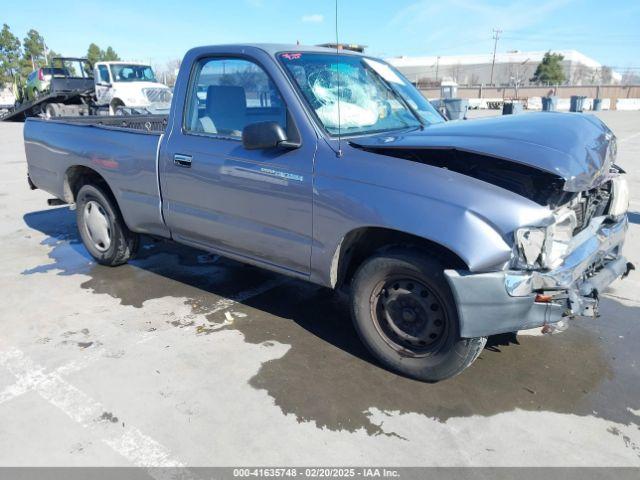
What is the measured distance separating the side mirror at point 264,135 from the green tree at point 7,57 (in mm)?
66616

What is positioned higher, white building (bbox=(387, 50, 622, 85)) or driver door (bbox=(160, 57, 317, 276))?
white building (bbox=(387, 50, 622, 85))

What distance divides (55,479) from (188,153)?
2.35 metres

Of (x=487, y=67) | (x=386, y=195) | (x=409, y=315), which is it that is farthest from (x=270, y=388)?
(x=487, y=67)

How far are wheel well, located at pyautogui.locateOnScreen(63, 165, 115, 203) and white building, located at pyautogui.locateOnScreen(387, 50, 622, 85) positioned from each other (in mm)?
96695

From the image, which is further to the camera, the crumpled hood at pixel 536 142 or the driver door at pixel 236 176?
the driver door at pixel 236 176

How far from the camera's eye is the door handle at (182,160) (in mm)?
3828

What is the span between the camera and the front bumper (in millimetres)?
2654

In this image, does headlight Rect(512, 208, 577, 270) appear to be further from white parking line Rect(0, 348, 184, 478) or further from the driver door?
white parking line Rect(0, 348, 184, 478)

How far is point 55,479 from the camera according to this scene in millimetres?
2346

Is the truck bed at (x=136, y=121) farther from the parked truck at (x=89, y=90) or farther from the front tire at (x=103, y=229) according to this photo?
the parked truck at (x=89, y=90)

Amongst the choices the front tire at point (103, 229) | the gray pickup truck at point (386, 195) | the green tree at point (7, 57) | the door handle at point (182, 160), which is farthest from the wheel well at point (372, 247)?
the green tree at point (7, 57)

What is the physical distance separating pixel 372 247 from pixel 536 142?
119 cm

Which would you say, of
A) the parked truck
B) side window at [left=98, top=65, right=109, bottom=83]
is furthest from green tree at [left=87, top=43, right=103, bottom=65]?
side window at [left=98, top=65, right=109, bottom=83]

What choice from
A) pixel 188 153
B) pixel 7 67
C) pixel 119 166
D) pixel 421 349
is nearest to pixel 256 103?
pixel 188 153
